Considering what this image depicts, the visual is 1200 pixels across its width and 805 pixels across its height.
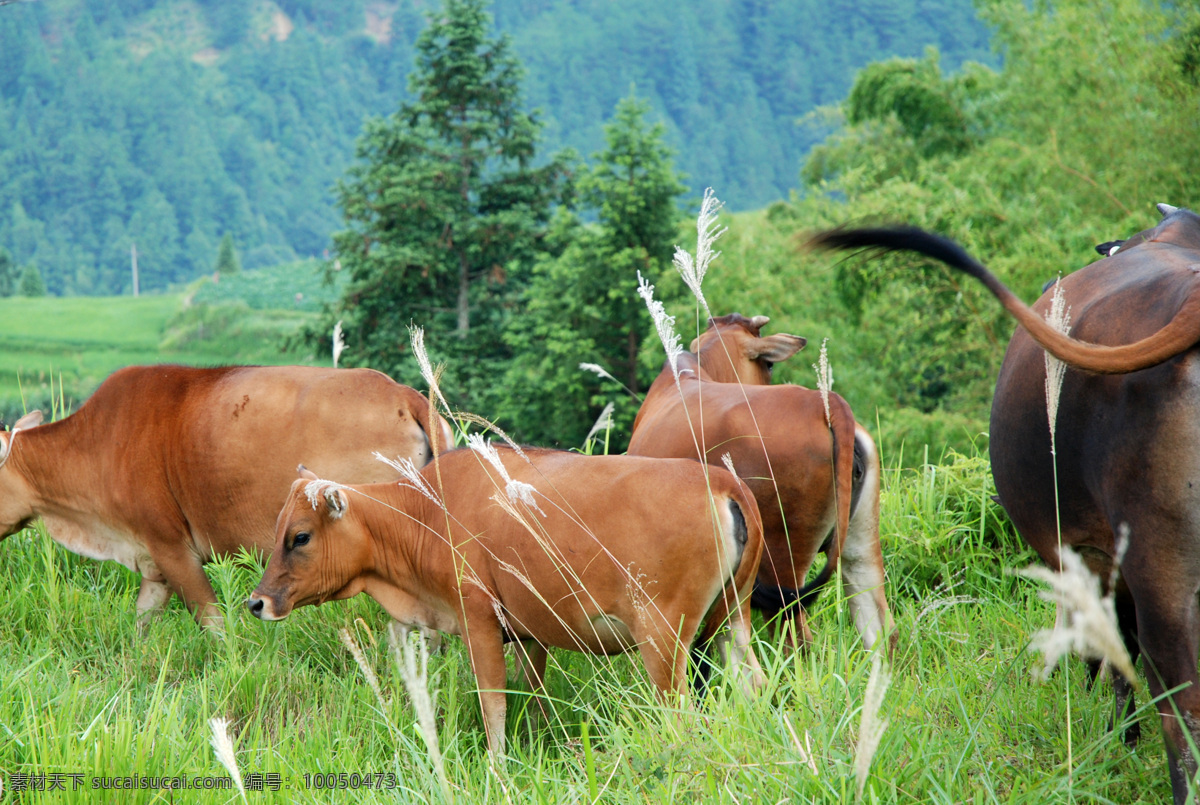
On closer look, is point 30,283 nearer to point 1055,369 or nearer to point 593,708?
point 593,708

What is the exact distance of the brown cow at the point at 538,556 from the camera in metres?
3.41

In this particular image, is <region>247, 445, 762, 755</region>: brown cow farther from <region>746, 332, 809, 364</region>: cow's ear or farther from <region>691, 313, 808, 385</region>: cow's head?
<region>746, 332, 809, 364</region>: cow's ear

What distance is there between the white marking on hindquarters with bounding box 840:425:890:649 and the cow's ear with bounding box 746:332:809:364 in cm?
133

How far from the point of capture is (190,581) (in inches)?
204

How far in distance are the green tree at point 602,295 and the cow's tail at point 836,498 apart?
21101 mm

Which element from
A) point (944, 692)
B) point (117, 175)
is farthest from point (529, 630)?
point (117, 175)

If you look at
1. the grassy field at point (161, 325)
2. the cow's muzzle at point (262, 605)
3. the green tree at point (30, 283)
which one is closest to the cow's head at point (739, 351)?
the cow's muzzle at point (262, 605)

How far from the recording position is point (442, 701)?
13.1 ft

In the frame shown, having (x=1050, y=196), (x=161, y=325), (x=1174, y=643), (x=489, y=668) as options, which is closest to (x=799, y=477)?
(x=489, y=668)

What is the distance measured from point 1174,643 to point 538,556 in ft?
6.68

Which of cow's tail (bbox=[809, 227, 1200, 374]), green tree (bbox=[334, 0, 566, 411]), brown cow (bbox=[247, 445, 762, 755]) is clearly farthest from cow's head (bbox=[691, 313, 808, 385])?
green tree (bbox=[334, 0, 566, 411])

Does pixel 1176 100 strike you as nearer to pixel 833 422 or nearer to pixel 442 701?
pixel 833 422

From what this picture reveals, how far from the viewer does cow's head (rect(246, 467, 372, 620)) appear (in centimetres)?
406

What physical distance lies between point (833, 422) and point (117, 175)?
10066 cm
